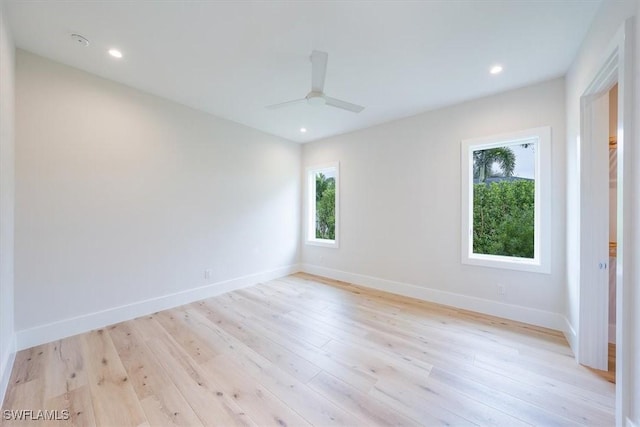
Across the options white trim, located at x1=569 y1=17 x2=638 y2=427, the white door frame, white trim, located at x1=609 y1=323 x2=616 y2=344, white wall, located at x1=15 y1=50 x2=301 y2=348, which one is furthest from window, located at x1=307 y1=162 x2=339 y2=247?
white trim, located at x1=569 y1=17 x2=638 y2=427

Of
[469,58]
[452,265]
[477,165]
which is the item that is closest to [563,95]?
[477,165]

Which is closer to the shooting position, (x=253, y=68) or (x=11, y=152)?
(x=11, y=152)

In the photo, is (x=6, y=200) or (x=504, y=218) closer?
(x=6, y=200)

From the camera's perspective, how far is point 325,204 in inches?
201

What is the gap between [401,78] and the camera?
8.71 ft

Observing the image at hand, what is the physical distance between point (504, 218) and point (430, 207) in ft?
2.91

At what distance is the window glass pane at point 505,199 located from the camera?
297 cm

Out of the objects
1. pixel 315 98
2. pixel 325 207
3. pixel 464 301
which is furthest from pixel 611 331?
pixel 325 207

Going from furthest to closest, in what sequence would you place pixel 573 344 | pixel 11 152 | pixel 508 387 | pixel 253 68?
pixel 253 68, pixel 573 344, pixel 11 152, pixel 508 387

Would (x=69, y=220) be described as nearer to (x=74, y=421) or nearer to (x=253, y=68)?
(x=74, y=421)

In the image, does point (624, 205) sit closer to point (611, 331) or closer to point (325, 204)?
point (611, 331)

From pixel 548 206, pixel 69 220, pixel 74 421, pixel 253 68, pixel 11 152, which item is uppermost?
pixel 253 68

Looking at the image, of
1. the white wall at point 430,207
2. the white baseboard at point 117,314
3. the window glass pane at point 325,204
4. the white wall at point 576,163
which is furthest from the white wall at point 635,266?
the white baseboard at point 117,314

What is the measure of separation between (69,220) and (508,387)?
4178 mm
